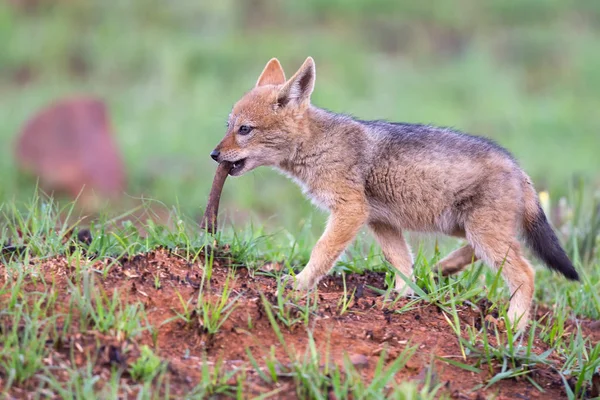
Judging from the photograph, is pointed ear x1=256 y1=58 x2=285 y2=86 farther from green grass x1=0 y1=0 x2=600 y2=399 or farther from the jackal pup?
green grass x1=0 y1=0 x2=600 y2=399

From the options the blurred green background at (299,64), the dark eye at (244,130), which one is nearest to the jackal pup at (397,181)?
the dark eye at (244,130)

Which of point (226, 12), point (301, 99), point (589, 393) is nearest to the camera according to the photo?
point (589, 393)

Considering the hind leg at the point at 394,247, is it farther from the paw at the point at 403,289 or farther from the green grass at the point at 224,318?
the green grass at the point at 224,318

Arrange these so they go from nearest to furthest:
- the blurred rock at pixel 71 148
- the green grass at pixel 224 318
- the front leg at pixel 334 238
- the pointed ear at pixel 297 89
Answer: the green grass at pixel 224 318 < the front leg at pixel 334 238 < the pointed ear at pixel 297 89 < the blurred rock at pixel 71 148

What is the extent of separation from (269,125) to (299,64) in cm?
889

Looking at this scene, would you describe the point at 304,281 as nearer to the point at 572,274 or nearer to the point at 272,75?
the point at 572,274

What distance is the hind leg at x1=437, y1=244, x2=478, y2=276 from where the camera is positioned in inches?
230

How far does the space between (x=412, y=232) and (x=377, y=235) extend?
21cm

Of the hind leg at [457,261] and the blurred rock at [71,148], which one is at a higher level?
the hind leg at [457,261]

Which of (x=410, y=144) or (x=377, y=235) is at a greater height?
(x=410, y=144)

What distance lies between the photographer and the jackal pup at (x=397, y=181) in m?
5.64

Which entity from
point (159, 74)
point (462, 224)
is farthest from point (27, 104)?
point (462, 224)

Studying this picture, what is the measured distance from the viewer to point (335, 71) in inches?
597

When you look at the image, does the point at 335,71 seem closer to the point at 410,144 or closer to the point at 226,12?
the point at 226,12
